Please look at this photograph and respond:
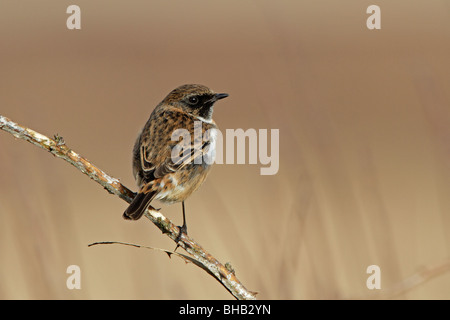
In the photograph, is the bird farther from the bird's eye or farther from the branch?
the branch

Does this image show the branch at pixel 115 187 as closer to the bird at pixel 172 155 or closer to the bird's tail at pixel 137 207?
the bird's tail at pixel 137 207

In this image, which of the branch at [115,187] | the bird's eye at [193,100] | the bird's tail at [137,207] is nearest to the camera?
the branch at [115,187]

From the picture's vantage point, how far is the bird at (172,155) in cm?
328

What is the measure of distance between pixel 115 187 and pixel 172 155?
879 millimetres

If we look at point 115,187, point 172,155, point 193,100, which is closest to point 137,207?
point 115,187

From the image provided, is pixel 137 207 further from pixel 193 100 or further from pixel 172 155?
pixel 193 100

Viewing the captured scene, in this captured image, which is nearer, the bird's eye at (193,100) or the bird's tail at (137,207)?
the bird's tail at (137,207)

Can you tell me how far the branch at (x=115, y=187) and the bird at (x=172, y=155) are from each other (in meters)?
0.45

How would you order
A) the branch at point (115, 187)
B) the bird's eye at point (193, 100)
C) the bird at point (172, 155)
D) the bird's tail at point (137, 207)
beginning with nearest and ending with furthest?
the branch at point (115, 187) → the bird's tail at point (137, 207) → the bird at point (172, 155) → the bird's eye at point (193, 100)

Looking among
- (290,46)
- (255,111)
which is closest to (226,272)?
(290,46)

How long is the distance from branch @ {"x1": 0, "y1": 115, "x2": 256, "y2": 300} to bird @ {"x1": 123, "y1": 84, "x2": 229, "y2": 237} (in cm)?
45

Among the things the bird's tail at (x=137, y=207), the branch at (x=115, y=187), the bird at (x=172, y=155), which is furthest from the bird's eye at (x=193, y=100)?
the branch at (x=115, y=187)

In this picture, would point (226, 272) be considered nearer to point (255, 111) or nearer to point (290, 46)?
point (290, 46)

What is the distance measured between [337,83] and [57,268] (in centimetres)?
978
